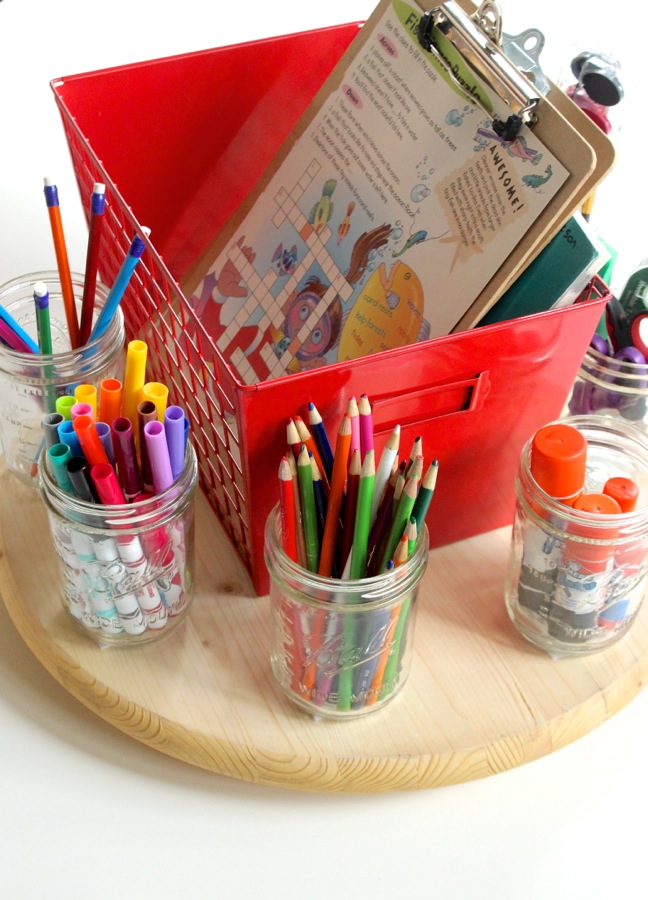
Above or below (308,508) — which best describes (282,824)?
below

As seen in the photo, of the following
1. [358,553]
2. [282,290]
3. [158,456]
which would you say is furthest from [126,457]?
[282,290]

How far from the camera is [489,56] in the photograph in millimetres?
574

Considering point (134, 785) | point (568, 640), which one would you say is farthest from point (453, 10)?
point (134, 785)

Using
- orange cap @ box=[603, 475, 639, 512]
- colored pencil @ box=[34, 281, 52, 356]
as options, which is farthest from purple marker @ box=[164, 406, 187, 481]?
orange cap @ box=[603, 475, 639, 512]

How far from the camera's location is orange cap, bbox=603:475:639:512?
566mm

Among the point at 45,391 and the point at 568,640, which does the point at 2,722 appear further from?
the point at 568,640

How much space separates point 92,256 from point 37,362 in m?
0.07

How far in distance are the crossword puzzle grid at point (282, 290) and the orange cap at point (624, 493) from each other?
0.65 feet

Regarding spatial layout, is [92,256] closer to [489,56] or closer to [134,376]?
[134,376]

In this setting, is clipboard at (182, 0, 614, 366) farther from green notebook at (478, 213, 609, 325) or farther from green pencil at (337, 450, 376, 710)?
green pencil at (337, 450, 376, 710)

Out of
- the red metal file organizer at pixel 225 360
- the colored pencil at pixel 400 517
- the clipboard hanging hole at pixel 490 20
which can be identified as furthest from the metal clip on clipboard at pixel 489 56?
the colored pencil at pixel 400 517

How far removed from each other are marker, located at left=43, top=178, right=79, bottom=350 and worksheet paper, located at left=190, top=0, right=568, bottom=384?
135 mm

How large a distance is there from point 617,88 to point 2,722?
0.49m

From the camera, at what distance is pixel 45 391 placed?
62 centimetres
